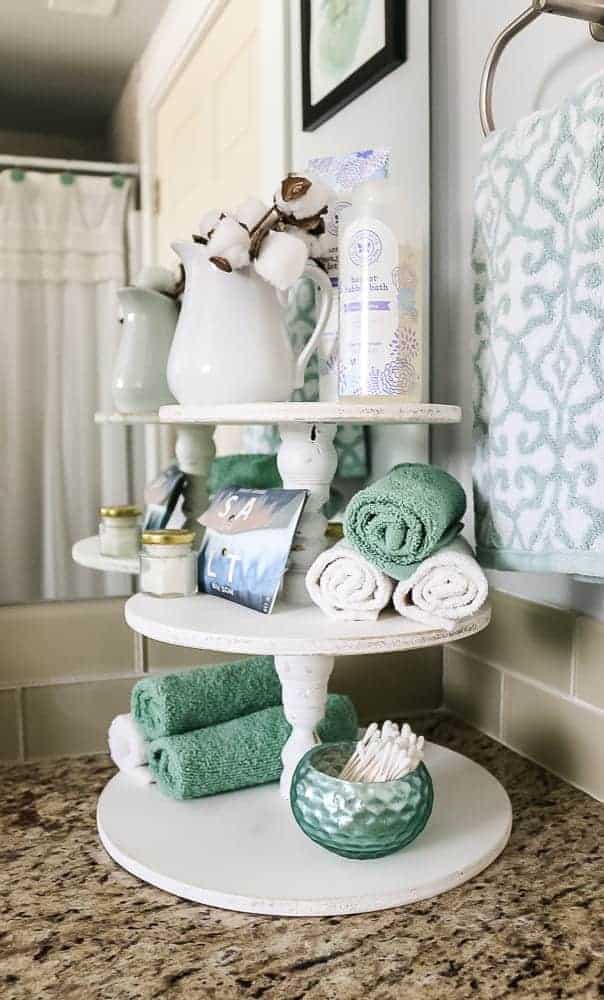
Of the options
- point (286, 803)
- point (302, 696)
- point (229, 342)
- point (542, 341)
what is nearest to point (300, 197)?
point (229, 342)

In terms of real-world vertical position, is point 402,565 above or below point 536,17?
below

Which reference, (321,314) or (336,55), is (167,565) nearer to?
(321,314)

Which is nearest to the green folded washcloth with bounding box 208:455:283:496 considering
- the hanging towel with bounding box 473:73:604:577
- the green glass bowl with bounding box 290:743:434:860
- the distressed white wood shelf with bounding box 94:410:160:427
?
the distressed white wood shelf with bounding box 94:410:160:427

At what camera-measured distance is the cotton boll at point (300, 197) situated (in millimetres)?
Answer: 887

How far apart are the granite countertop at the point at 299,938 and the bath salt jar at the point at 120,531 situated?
359 mm

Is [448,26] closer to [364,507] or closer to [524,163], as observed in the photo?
[524,163]

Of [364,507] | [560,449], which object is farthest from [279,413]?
[560,449]

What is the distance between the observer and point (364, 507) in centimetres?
85

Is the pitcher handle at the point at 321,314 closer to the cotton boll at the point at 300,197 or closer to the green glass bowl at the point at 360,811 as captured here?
the cotton boll at the point at 300,197

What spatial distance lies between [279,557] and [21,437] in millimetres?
420

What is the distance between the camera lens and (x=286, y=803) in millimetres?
933

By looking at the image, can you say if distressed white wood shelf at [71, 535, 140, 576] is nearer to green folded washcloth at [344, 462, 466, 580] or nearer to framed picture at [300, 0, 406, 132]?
green folded washcloth at [344, 462, 466, 580]

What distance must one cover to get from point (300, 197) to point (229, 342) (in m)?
0.16

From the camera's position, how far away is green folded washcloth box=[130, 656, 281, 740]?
95cm
